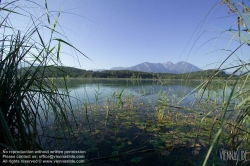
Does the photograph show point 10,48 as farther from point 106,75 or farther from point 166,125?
point 106,75

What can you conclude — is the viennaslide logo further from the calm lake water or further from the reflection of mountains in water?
the reflection of mountains in water

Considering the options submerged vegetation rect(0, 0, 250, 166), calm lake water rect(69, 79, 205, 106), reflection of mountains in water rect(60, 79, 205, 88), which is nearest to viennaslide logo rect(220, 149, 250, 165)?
submerged vegetation rect(0, 0, 250, 166)

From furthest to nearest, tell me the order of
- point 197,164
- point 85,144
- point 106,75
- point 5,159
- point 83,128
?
point 106,75 → point 83,128 → point 85,144 → point 197,164 → point 5,159

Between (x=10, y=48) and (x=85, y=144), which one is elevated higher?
(x=10, y=48)

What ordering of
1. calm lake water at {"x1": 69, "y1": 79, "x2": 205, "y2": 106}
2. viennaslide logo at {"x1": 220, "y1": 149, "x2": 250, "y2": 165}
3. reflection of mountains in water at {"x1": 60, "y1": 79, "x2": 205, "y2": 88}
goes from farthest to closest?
1. calm lake water at {"x1": 69, "y1": 79, "x2": 205, "y2": 106}
2. reflection of mountains in water at {"x1": 60, "y1": 79, "x2": 205, "y2": 88}
3. viennaslide logo at {"x1": 220, "y1": 149, "x2": 250, "y2": 165}

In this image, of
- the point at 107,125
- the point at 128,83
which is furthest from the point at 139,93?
the point at 128,83

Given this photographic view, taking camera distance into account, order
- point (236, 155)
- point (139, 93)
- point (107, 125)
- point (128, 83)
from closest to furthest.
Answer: point (236, 155)
point (107, 125)
point (139, 93)
point (128, 83)

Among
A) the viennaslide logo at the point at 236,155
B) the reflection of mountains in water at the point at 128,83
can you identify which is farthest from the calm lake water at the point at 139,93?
the viennaslide logo at the point at 236,155

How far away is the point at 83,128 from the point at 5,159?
3.23 m

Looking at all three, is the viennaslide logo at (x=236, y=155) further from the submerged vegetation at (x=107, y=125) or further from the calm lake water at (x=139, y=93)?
the calm lake water at (x=139, y=93)

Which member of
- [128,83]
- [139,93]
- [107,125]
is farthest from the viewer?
[128,83]

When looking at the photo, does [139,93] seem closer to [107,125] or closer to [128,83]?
[107,125]

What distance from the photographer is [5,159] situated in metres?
1.03

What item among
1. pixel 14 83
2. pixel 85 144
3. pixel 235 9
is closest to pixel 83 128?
pixel 85 144
